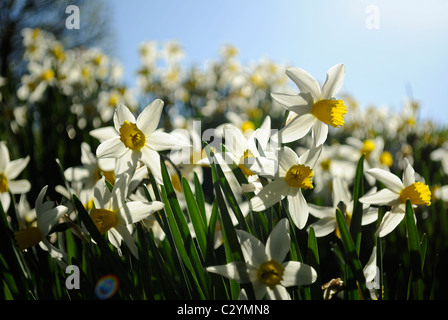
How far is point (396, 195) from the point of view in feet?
3.20

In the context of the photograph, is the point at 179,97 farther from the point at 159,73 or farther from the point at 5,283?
the point at 5,283

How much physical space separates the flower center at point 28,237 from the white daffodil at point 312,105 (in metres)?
0.62

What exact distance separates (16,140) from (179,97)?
2.45 meters

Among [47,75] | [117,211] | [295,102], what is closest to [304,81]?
[295,102]

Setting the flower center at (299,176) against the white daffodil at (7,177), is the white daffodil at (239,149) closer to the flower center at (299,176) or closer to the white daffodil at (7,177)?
the flower center at (299,176)

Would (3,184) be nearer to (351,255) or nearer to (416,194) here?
(351,255)

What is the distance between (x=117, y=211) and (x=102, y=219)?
1.5 inches

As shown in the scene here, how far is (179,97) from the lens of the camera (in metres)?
4.60

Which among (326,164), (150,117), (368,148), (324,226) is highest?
(150,117)

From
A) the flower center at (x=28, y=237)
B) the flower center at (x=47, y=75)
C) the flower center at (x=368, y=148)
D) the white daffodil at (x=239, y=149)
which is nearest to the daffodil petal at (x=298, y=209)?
the white daffodil at (x=239, y=149)

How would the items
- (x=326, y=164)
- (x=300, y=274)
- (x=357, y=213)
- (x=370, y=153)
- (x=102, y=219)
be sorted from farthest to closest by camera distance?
(x=326, y=164) < (x=370, y=153) < (x=357, y=213) < (x=102, y=219) < (x=300, y=274)

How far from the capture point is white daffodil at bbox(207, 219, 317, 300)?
0.78 meters

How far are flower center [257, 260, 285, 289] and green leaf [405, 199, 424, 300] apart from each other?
0.34 m
